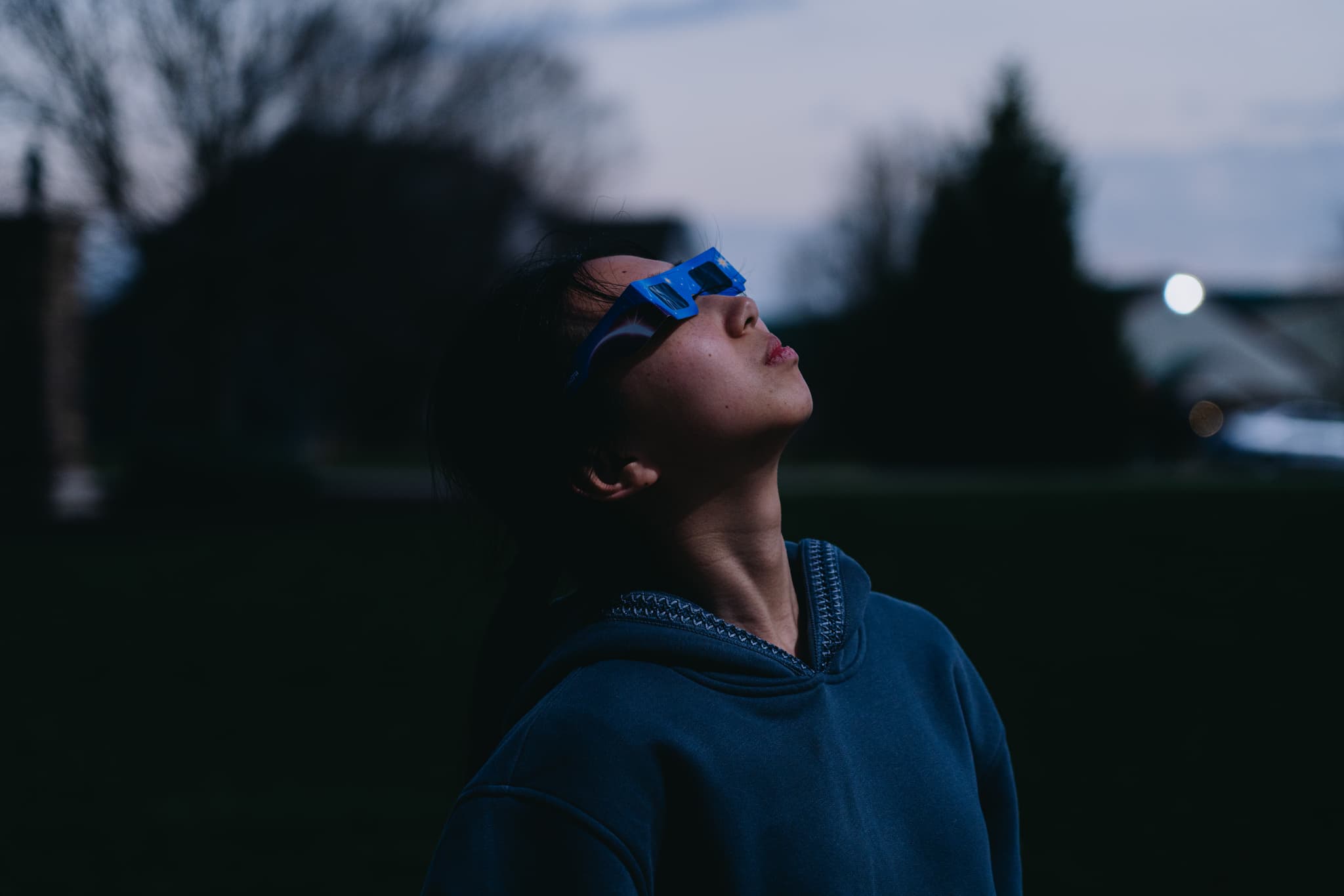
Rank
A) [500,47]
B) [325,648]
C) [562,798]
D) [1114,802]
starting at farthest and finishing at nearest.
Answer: [500,47] < [325,648] < [1114,802] < [562,798]

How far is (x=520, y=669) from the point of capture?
1721 mm

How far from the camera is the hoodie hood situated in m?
1.52

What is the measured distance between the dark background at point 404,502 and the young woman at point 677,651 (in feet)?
0.66

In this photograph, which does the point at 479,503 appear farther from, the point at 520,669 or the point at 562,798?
the point at 562,798

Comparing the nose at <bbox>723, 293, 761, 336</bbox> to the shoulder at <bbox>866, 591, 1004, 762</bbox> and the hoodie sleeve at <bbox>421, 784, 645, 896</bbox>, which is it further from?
the hoodie sleeve at <bbox>421, 784, 645, 896</bbox>

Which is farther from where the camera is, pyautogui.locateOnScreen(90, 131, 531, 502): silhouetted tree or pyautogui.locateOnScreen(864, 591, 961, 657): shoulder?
pyautogui.locateOnScreen(90, 131, 531, 502): silhouetted tree

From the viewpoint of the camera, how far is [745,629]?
1.64m

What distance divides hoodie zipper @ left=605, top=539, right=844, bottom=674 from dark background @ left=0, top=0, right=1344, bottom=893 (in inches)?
11.6

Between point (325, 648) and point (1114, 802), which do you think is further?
point (325, 648)

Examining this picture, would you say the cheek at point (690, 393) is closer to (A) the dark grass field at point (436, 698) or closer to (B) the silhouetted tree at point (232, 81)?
(A) the dark grass field at point (436, 698)

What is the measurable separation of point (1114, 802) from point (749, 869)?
4503 millimetres

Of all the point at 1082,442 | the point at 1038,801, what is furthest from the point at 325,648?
the point at 1082,442

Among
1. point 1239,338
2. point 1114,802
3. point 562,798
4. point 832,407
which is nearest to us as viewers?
point 562,798

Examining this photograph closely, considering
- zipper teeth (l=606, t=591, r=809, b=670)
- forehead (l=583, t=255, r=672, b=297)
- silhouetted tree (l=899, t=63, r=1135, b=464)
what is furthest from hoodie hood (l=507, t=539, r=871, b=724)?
silhouetted tree (l=899, t=63, r=1135, b=464)
